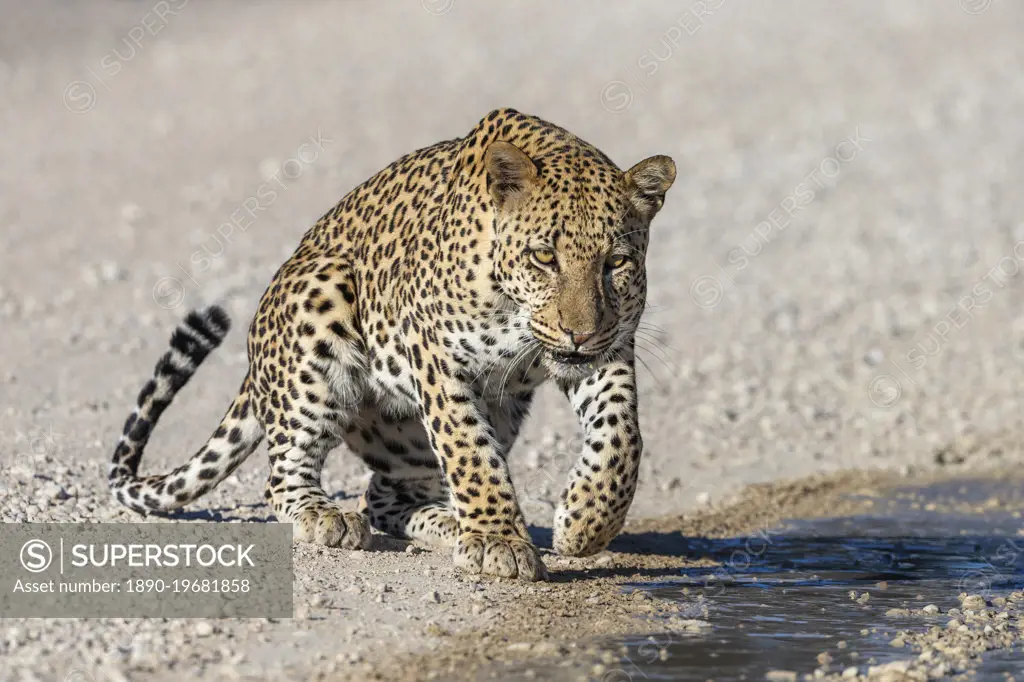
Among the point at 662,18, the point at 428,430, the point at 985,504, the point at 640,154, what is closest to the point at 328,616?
the point at 428,430

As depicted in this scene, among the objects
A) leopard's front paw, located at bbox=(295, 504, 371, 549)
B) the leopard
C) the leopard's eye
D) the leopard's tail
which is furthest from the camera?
the leopard's tail

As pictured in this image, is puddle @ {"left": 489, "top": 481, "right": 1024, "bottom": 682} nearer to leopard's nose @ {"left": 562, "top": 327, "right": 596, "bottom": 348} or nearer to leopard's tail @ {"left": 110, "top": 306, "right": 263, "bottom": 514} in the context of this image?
leopard's nose @ {"left": 562, "top": 327, "right": 596, "bottom": 348}

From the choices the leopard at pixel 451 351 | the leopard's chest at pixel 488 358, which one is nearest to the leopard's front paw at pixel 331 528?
the leopard at pixel 451 351

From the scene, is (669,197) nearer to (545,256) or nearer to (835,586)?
(835,586)

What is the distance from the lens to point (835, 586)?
8.28 meters

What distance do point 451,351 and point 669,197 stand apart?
595 inches

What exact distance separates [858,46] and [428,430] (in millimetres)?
26337

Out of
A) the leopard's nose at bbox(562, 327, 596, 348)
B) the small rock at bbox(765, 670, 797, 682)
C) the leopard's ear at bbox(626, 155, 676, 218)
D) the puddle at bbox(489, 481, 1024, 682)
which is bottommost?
the small rock at bbox(765, 670, 797, 682)

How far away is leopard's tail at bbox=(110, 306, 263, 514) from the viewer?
863cm

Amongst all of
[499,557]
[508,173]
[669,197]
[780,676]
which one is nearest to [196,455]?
[499,557]

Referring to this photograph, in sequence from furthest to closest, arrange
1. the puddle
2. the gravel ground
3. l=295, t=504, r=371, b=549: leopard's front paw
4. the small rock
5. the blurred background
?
the blurred background < the gravel ground < l=295, t=504, r=371, b=549: leopard's front paw < the puddle < the small rock

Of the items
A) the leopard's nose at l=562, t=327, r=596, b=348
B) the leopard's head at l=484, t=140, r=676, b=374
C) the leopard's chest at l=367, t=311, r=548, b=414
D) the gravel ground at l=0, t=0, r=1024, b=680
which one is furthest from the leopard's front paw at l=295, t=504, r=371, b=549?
the leopard's nose at l=562, t=327, r=596, b=348

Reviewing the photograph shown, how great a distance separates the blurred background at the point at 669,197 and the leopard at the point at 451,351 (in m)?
1.11

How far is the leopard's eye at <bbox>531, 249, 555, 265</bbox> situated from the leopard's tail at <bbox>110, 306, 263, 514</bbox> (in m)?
1.99
